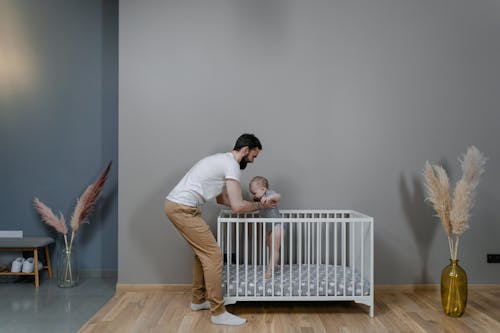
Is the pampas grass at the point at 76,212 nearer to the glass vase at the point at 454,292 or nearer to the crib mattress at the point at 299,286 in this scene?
the crib mattress at the point at 299,286

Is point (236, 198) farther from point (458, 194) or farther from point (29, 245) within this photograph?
point (29, 245)

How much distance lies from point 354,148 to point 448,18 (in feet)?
4.20

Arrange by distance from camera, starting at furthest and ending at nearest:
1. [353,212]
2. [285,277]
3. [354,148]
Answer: [354,148] < [353,212] < [285,277]

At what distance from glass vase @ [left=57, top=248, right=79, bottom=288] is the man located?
136 centimetres

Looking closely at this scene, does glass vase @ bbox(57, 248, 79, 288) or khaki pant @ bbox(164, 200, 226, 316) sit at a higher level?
khaki pant @ bbox(164, 200, 226, 316)

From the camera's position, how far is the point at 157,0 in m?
3.76

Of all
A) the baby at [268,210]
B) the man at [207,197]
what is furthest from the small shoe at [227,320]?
the baby at [268,210]

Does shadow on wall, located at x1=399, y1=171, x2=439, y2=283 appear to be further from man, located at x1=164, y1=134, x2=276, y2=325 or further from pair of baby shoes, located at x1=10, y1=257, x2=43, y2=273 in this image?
pair of baby shoes, located at x1=10, y1=257, x2=43, y2=273

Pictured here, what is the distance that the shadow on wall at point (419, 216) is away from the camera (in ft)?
12.4

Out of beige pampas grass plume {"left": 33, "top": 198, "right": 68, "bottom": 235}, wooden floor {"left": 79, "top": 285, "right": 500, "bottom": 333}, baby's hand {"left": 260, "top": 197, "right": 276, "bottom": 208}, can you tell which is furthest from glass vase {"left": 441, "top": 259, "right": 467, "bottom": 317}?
beige pampas grass plume {"left": 33, "top": 198, "right": 68, "bottom": 235}

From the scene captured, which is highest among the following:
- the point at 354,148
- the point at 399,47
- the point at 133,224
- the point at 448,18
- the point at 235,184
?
the point at 448,18

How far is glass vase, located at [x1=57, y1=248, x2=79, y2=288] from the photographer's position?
3.87 m

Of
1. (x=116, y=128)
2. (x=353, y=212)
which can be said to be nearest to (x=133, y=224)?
(x=116, y=128)

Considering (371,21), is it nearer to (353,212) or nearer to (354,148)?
(354,148)
